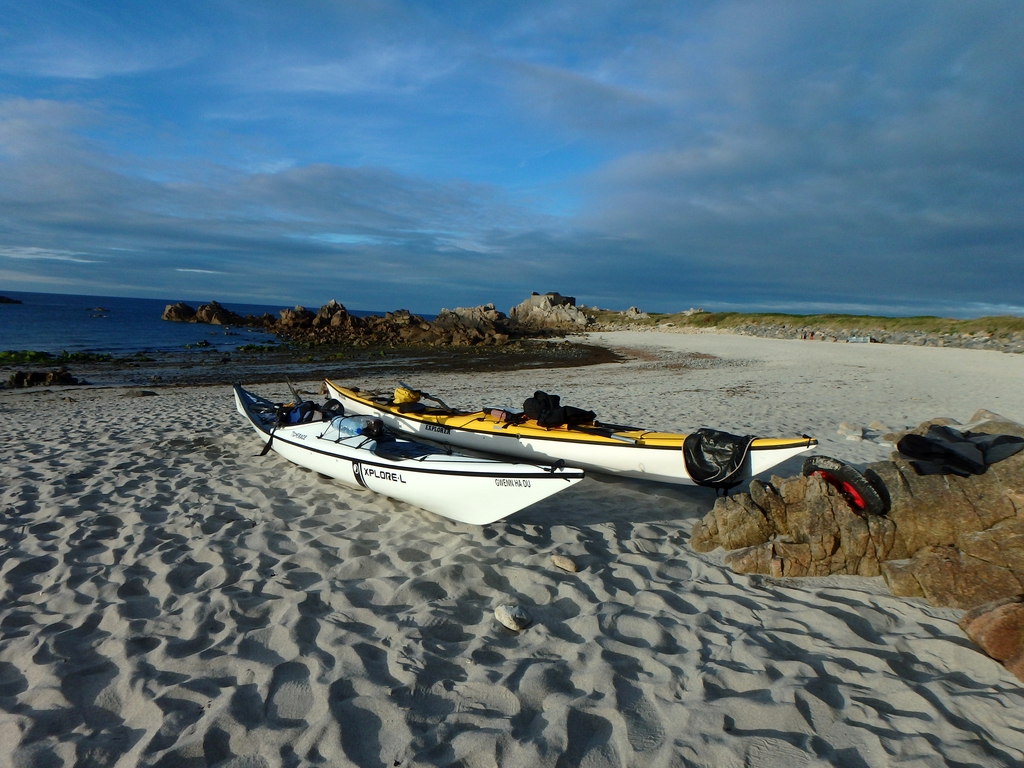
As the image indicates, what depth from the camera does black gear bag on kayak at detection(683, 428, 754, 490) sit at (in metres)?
5.04

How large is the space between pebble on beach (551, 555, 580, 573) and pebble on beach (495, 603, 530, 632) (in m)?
0.68

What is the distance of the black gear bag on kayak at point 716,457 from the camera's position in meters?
5.04

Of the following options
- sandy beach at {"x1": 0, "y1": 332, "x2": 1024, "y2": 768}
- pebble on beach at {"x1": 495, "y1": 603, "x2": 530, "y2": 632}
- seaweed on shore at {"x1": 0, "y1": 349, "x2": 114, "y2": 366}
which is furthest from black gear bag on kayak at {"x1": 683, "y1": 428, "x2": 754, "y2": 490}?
seaweed on shore at {"x1": 0, "y1": 349, "x2": 114, "y2": 366}

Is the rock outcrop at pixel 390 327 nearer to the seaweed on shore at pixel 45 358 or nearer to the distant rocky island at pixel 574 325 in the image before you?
the distant rocky island at pixel 574 325

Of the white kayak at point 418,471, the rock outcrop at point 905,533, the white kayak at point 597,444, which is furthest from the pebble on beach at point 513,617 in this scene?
the white kayak at point 597,444

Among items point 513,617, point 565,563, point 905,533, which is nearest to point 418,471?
point 565,563

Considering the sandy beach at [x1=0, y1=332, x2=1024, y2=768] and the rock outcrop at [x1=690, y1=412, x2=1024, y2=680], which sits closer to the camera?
the sandy beach at [x1=0, y1=332, x2=1024, y2=768]

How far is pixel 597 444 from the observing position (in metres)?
5.80

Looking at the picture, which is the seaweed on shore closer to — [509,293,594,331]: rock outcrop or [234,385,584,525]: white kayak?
[234,385,584,525]: white kayak

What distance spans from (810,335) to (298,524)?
123ft

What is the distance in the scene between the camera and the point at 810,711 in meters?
2.61

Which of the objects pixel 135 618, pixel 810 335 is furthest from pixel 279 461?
pixel 810 335

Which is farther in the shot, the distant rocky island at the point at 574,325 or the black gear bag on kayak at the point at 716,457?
the distant rocky island at the point at 574,325

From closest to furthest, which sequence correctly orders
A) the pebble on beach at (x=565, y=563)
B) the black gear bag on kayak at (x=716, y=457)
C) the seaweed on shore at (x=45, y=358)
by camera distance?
1. the pebble on beach at (x=565, y=563)
2. the black gear bag on kayak at (x=716, y=457)
3. the seaweed on shore at (x=45, y=358)
